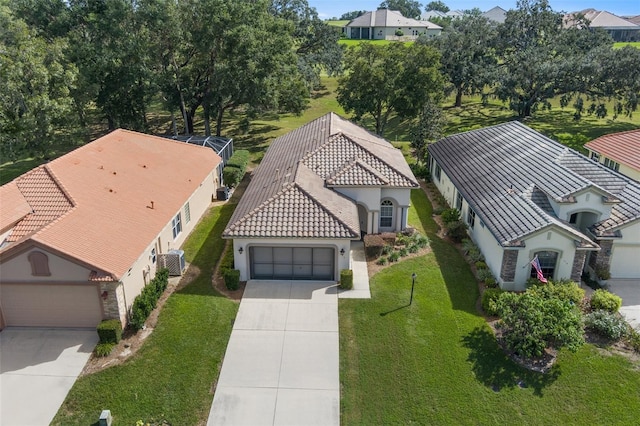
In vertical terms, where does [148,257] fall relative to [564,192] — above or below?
below

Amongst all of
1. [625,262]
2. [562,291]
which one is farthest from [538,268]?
[625,262]

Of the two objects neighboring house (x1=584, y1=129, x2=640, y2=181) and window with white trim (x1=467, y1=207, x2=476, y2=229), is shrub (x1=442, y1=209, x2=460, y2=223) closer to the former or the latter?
window with white trim (x1=467, y1=207, x2=476, y2=229)

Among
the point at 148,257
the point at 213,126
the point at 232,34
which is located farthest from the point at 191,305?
the point at 213,126

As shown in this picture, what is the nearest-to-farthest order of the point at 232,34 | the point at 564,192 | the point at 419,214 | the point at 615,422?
the point at 615,422 < the point at 564,192 < the point at 419,214 < the point at 232,34

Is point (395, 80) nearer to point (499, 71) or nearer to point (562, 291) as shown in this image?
point (499, 71)

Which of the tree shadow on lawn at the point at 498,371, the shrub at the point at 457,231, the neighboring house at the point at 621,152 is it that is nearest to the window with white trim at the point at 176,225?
the shrub at the point at 457,231

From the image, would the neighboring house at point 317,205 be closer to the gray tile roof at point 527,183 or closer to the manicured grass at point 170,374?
the manicured grass at point 170,374

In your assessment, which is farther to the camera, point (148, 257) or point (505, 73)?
point (505, 73)

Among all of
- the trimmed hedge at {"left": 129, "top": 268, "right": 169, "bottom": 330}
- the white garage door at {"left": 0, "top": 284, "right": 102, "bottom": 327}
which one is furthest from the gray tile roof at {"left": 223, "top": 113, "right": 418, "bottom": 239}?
the white garage door at {"left": 0, "top": 284, "right": 102, "bottom": 327}

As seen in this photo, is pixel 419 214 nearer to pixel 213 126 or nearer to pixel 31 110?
pixel 31 110
